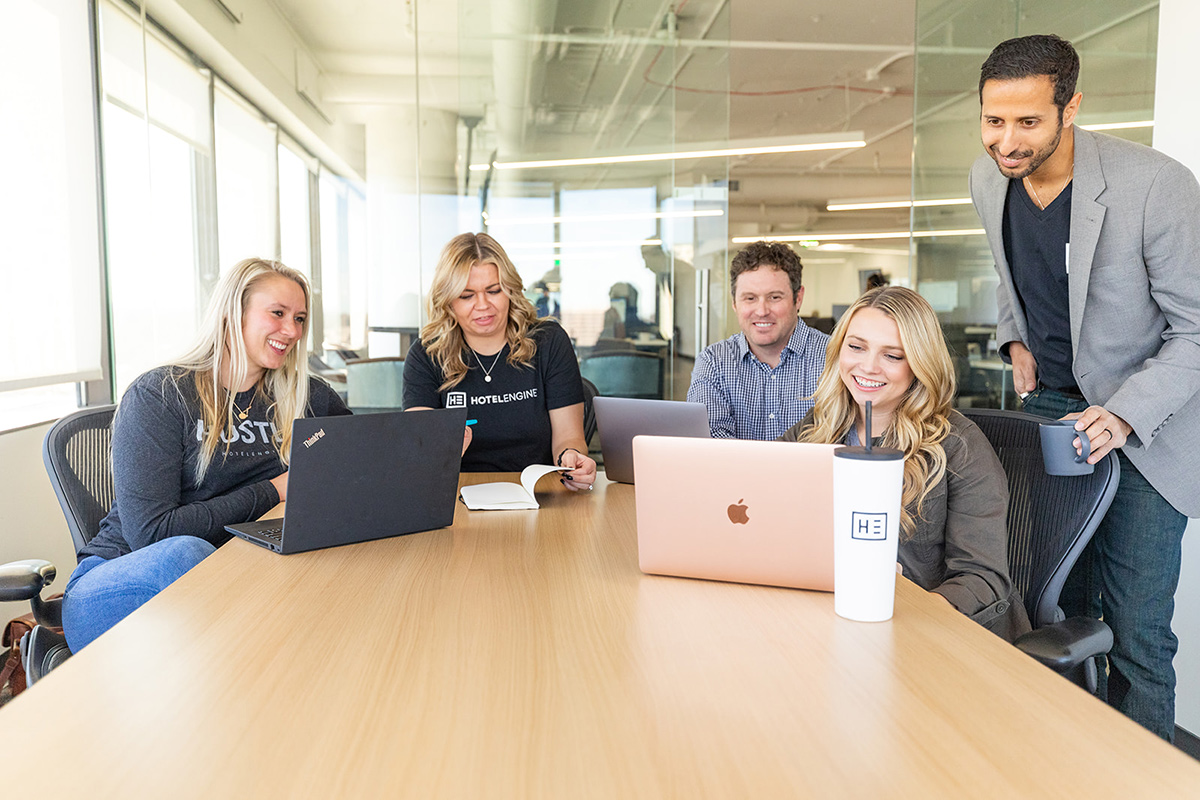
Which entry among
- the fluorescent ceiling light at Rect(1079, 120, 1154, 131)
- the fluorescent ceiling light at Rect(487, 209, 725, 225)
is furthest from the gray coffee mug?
the fluorescent ceiling light at Rect(487, 209, 725, 225)

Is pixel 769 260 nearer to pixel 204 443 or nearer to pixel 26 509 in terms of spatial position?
pixel 204 443

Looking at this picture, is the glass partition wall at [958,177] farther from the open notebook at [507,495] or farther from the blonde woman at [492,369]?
the open notebook at [507,495]

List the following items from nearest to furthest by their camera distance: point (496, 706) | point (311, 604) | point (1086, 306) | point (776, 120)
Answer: point (496, 706)
point (311, 604)
point (1086, 306)
point (776, 120)

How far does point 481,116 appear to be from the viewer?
4.34 m

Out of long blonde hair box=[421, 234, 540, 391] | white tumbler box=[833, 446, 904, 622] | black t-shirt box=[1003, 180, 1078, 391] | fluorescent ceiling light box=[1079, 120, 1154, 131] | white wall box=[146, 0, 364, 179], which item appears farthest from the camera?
white wall box=[146, 0, 364, 179]

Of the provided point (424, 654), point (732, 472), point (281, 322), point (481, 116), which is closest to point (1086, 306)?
point (732, 472)

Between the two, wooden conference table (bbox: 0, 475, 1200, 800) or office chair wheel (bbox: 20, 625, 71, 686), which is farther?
office chair wheel (bbox: 20, 625, 71, 686)

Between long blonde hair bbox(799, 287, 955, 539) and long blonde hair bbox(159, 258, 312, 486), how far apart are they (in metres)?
1.26

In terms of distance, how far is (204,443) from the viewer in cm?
208

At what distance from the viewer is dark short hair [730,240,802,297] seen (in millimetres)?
2936

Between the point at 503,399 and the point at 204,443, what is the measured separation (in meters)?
0.92

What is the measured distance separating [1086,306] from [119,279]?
364 cm

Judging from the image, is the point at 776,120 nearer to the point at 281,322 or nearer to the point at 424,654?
the point at 281,322

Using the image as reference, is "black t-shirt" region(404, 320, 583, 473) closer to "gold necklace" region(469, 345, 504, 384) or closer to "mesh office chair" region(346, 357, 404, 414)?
"gold necklace" region(469, 345, 504, 384)
